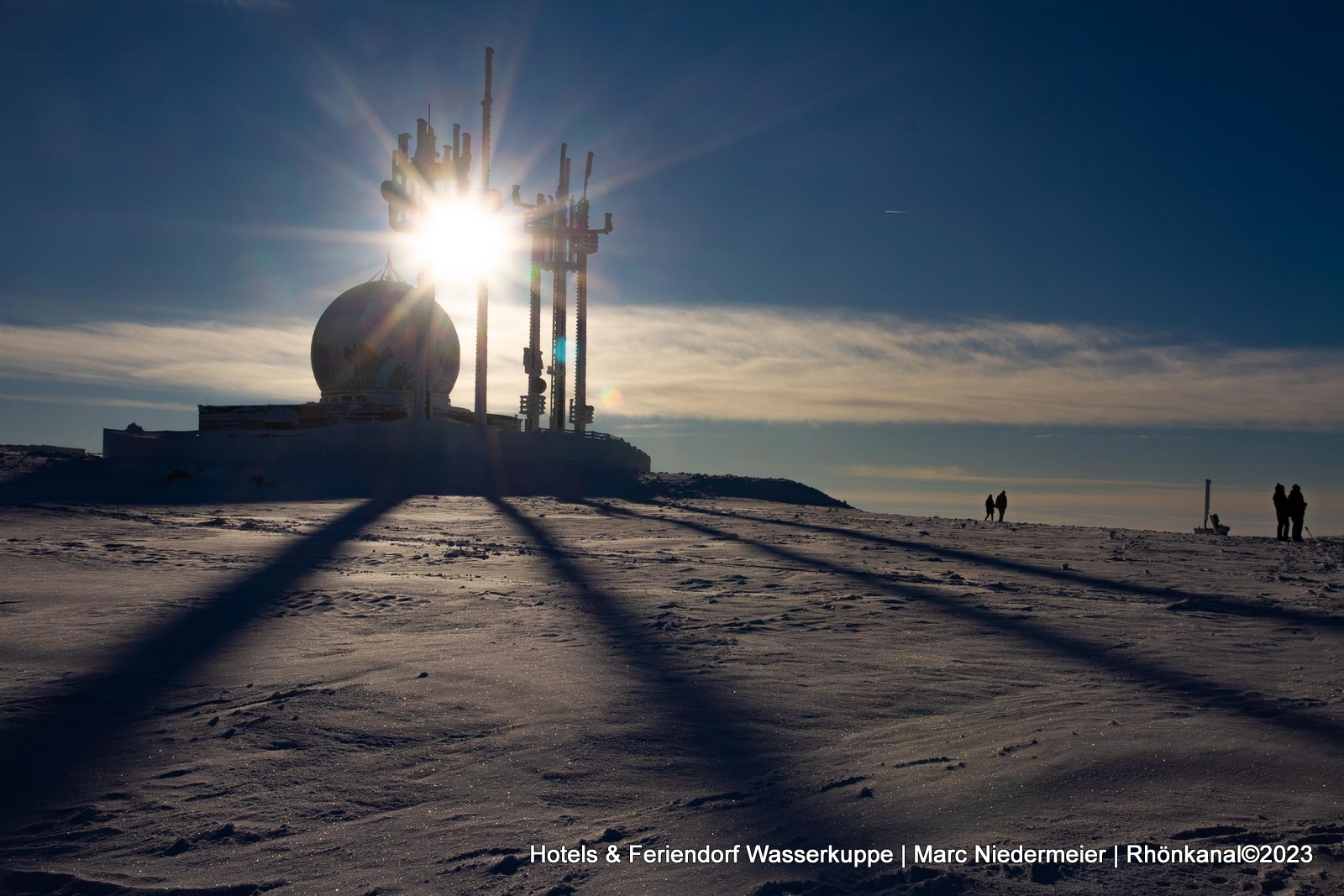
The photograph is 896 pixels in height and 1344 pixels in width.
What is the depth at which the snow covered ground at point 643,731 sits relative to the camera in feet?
11.1

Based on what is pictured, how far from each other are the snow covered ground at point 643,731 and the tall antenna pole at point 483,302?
106 feet

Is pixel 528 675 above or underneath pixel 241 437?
underneath

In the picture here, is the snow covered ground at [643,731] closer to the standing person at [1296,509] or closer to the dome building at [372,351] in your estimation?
the standing person at [1296,509]

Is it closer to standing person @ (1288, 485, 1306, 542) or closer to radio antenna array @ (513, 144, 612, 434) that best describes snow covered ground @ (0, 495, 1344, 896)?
standing person @ (1288, 485, 1306, 542)

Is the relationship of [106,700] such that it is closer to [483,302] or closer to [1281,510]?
[1281,510]

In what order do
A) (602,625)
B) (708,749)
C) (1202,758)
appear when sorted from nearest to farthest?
1. (1202,758)
2. (708,749)
3. (602,625)

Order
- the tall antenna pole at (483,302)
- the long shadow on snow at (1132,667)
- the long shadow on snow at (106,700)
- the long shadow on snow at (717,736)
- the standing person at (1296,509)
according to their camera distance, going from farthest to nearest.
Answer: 1. the tall antenna pole at (483,302)
2. the standing person at (1296,509)
3. the long shadow on snow at (1132,667)
4. the long shadow on snow at (106,700)
5. the long shadow on snow at (717,736)

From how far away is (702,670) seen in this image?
6207 mm

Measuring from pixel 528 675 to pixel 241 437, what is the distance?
36.7 metres

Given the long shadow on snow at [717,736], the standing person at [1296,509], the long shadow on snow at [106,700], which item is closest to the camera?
the long shadow on snow at [717,736]

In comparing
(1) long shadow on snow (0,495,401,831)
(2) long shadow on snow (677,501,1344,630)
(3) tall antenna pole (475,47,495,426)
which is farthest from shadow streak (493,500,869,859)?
(3) tall antenna pole (475,47,495,426)

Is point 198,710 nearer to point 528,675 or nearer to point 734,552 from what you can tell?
point 528,675

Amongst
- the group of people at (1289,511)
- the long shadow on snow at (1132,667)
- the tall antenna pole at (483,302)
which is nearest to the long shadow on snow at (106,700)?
the long shadow on snow at (1132,667)

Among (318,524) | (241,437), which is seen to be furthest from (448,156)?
(318,524)
